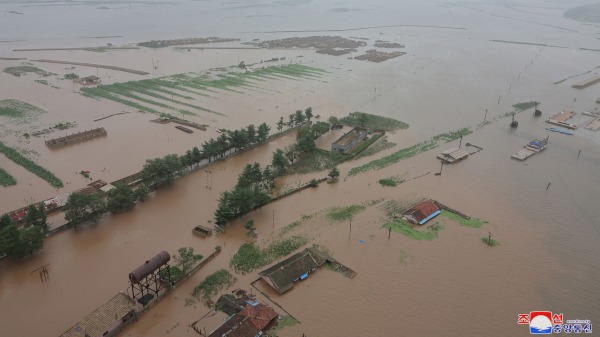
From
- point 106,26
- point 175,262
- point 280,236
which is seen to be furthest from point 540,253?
point 106,26

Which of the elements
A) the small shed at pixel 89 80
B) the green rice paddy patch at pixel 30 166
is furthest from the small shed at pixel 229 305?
the small shed at pixel 89 80

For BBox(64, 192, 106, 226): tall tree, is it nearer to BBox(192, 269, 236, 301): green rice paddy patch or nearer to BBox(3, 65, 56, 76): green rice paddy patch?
BBox(192, 269, 236, 301): green rice paddy patch

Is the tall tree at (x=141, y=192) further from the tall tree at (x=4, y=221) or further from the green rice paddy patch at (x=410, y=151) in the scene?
the green rice paddy patch at (x=410, y=151)

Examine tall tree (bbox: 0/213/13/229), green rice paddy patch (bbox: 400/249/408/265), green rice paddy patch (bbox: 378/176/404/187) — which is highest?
tall tree (bbox: 0/213/13/229)

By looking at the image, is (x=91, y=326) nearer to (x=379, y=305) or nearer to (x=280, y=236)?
(x=280, y=236)

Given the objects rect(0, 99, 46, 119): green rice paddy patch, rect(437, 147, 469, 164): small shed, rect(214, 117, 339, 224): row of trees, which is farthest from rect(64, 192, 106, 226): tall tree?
rect(437, 147, 469, 164): small shed

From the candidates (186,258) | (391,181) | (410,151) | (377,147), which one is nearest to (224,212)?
(186,258)
